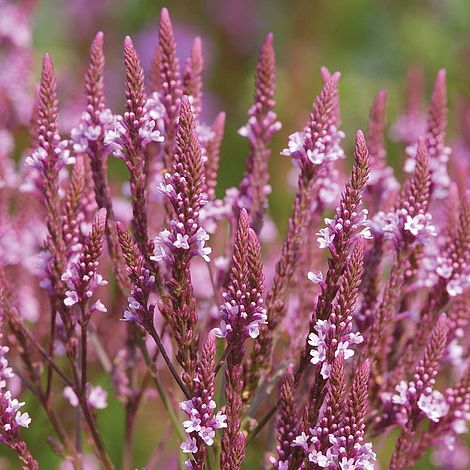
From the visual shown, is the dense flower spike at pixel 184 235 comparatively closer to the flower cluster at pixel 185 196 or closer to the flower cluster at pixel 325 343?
the flower cluster at pixel 185 196

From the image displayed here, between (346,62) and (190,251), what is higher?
→ (346,62)

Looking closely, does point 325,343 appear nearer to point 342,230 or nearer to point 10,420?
point 342,230

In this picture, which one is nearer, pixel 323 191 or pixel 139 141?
→ pixel 139 141

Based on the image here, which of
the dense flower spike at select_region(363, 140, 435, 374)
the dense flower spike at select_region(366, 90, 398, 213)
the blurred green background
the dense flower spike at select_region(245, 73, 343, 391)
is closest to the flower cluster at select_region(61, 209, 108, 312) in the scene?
the dense flower spike at select_region(245, 73, 343, 391)

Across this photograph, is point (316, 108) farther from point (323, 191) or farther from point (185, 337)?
point (185, 337)

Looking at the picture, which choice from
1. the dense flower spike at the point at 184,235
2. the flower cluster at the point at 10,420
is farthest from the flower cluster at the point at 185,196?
the flower cluster at the point at 10,420

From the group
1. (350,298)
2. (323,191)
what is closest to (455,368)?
(323,191)
